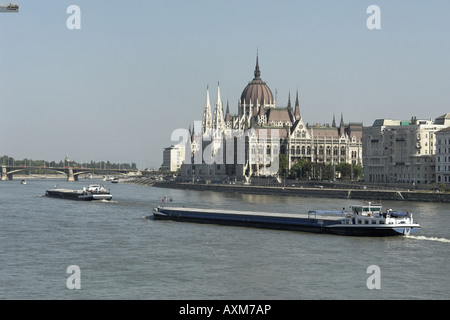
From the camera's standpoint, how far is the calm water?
32094 millimetres

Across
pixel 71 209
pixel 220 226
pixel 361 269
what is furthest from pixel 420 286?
pixel 71 209

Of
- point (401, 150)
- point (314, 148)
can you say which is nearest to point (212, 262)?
point (401, 150)

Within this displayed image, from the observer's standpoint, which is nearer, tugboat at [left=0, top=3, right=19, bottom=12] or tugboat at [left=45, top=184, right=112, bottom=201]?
tugboat at [left=0, top=3, right=19, bottom=12]

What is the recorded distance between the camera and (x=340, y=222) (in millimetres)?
53156

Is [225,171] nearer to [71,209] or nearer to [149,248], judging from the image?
[71,209]

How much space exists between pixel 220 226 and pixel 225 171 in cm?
13346

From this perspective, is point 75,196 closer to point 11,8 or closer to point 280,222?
point 11,8

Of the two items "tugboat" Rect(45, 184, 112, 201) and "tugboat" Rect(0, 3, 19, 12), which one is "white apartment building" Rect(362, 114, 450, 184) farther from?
"tugboat" Rect(0, 3, 19, 12)

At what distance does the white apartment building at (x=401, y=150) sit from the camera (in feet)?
381

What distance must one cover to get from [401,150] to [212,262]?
86.4 meters

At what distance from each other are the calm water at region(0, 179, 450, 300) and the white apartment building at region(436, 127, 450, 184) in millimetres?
50936

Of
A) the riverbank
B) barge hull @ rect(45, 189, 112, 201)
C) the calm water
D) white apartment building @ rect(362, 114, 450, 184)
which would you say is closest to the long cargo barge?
the calm water

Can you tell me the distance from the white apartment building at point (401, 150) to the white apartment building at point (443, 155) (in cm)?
385
